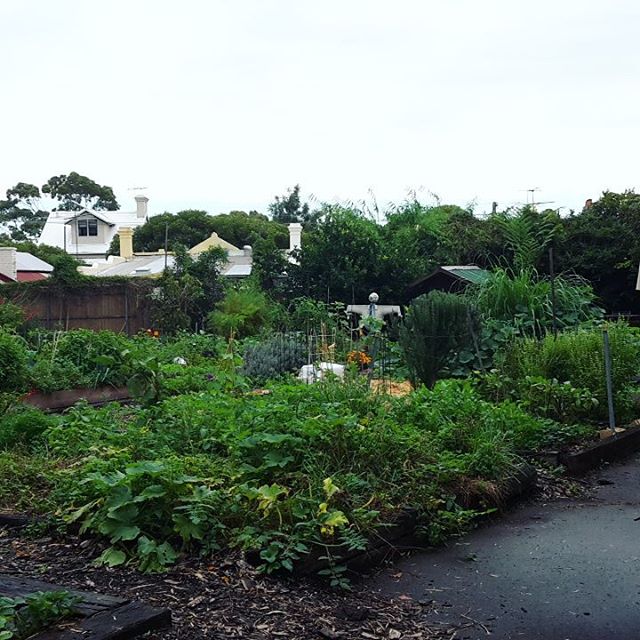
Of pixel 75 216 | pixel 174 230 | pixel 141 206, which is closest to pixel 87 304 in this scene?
pixel 174 230

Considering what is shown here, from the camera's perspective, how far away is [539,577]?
418 cm

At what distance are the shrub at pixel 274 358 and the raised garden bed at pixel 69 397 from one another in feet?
5.38

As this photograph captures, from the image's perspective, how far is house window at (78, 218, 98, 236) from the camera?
54.7 meters

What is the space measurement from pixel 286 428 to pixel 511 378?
12.1ft

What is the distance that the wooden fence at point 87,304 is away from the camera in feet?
59.6

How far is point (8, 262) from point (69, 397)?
52.5ft

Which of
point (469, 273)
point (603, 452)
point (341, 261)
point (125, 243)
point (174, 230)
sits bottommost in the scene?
point (603, 452)

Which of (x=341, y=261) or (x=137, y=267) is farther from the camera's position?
(x=137, y=267)

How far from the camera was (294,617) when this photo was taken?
352 cm

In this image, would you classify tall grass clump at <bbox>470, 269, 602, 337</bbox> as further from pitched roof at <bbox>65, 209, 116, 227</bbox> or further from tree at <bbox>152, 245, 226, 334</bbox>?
pitched roof at <bbox>65, 209, 116, 227</bbox>

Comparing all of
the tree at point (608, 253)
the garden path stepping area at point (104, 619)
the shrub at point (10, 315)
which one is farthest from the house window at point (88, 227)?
the garden path stepping area at point (104, 619)

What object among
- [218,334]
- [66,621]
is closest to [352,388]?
[66,621]

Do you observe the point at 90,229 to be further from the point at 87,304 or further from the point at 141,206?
the point at 87,304

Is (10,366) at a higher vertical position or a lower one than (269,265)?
lower
